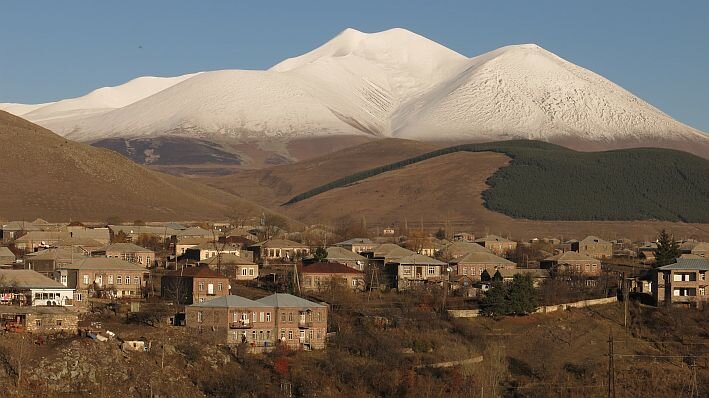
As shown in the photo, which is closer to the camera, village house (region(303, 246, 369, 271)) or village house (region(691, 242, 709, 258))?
village house (region(303, 246, 369, 271))

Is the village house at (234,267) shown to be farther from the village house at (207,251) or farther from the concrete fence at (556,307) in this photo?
the concrete fence at (556,307)

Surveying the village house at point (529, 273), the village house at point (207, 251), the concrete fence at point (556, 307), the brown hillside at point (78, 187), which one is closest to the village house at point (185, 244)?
the village house at point (207, 251)

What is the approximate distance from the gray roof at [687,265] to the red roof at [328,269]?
12.3 metres

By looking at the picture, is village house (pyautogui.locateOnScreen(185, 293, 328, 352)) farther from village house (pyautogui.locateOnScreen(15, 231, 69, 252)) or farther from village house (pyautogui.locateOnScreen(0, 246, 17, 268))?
village house (pyautogui.locateOnScreen(15, 231, 69, 252))

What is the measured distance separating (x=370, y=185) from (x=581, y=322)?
11618cm

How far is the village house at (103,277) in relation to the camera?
5791cm

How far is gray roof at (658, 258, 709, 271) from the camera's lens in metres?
62.4

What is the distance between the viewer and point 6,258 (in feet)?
213

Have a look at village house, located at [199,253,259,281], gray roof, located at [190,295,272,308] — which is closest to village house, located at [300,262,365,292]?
village house, located at [199,253,259,281]

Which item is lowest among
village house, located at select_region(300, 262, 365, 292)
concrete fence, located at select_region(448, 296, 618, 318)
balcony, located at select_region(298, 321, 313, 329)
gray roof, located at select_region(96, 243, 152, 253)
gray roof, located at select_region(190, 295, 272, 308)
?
balcony, located at select_region(298, 321, 313, 329)

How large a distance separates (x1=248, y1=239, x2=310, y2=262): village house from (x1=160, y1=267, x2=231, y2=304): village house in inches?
724

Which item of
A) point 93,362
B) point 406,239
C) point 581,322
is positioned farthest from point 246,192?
point 93,362

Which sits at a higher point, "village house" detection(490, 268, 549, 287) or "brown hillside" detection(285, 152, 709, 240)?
"brown hillside" detection(285, 152, 709, 240)

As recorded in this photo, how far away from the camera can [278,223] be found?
117750mm
